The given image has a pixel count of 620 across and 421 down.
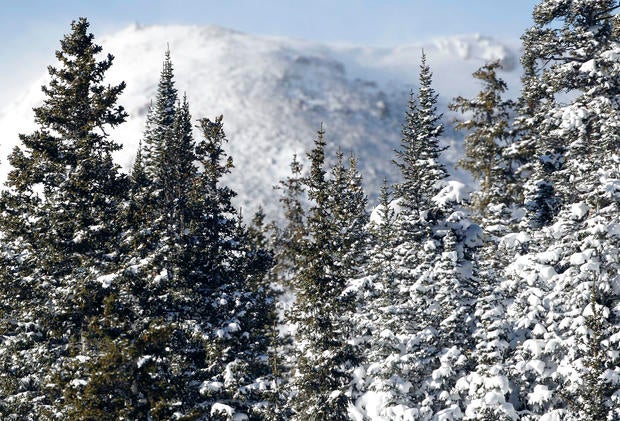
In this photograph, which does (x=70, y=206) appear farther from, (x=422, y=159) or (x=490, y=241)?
(x=490, y=241)

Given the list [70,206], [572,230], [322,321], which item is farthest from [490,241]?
[70,206]

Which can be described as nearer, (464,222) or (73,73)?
(73,73)

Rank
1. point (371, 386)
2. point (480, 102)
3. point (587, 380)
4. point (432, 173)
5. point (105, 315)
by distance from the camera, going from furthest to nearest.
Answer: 1. point (480, 102)
2. point (432, 173)
3. point (371, 386)
4. point (587, 380)
5. point (105, 315)

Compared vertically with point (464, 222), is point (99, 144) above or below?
above

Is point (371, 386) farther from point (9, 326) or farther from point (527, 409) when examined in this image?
point (9, 326)

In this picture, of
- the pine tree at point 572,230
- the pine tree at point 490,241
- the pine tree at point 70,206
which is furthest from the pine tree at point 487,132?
the pine tree at point 70,206

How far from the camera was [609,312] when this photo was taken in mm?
22250

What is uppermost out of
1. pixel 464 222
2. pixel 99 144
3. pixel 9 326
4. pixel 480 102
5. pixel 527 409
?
pixel 480 102

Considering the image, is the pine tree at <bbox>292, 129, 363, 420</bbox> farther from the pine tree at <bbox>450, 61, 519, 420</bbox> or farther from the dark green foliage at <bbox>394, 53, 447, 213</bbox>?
the pine tree at <bbox>450, 61, 519, 420</bbox>

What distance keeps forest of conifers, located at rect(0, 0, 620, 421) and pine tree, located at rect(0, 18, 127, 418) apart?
0.24ft

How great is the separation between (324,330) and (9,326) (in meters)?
11.8

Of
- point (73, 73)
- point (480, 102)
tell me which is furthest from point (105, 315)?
point (480, 102)

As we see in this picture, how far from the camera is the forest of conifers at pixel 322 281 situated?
21.1 m

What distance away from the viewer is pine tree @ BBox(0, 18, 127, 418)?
20.6m
